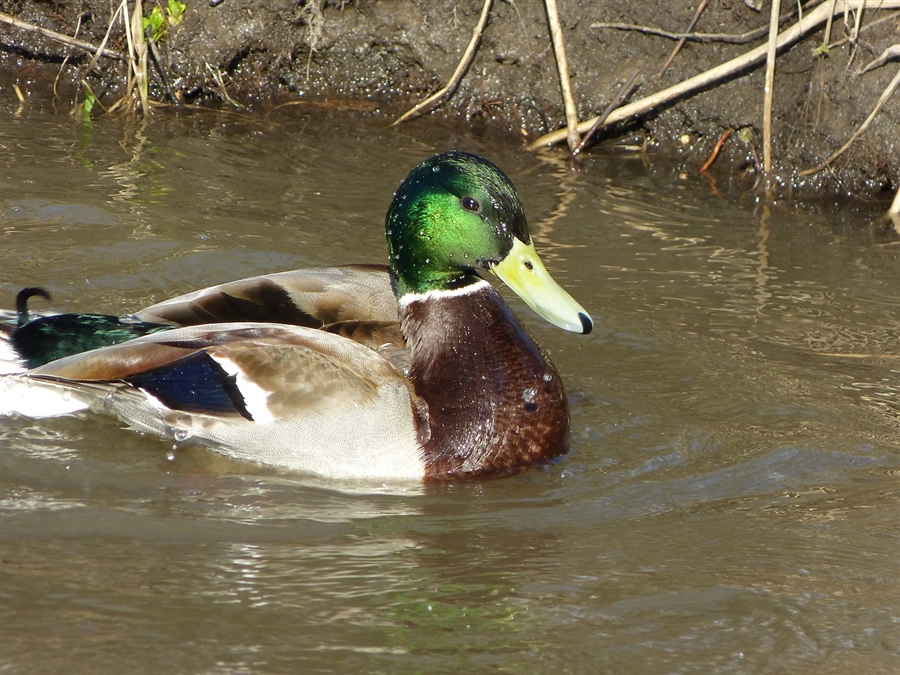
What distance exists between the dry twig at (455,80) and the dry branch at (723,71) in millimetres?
682

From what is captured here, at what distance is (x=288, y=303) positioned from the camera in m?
4.50

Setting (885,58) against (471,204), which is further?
(885,58)

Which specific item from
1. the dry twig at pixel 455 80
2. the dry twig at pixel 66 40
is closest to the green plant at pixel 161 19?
the dry twig at pixel 66 40

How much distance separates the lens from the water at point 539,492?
10.0ft

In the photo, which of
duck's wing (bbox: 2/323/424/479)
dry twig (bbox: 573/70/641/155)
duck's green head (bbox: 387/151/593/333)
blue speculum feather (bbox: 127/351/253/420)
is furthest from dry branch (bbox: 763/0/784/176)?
blue speculum feather (bbox: 127/351/253/420)

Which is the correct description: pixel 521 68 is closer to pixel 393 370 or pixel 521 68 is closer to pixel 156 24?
pixel 156 24

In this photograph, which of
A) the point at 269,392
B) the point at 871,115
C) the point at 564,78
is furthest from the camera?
the point at 564,78

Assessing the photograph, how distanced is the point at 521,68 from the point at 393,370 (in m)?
4.31

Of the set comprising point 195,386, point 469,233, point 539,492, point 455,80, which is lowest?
point 539,492

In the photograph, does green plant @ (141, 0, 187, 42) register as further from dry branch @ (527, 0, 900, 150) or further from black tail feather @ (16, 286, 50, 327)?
black tail feather @ (16, 286, 50, 327)

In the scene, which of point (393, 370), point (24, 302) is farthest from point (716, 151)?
point (24, 302)

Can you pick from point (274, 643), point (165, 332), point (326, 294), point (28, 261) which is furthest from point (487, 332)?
point (28, 261)

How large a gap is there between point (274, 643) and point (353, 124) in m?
5.38

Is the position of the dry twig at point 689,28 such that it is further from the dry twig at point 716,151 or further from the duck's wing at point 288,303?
the duck's wing at point 288,303
